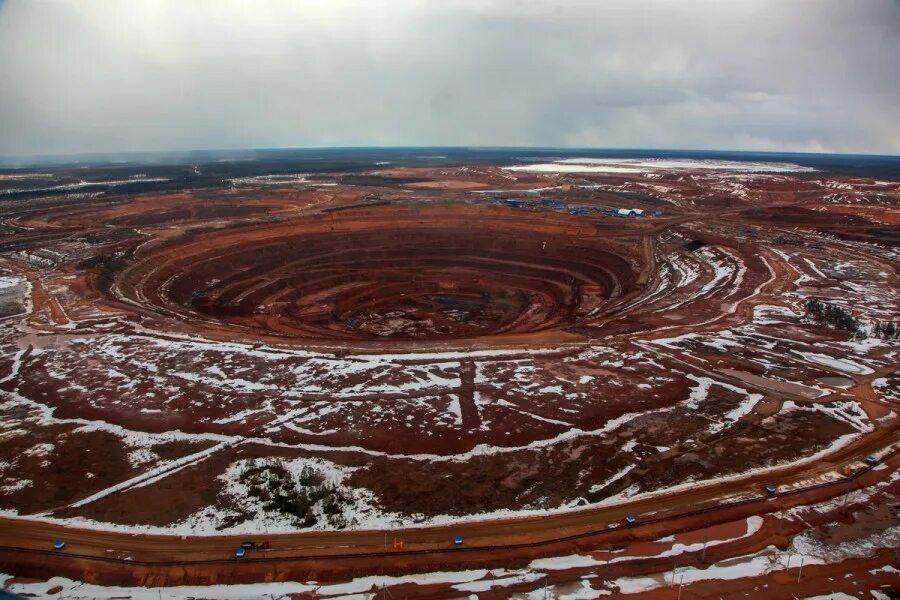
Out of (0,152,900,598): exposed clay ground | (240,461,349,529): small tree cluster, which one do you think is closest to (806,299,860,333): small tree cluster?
(0,152,900,598): exposed clay ground

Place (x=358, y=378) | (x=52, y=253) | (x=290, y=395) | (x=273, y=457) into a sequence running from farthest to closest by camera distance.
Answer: (x=52, y=253)
(x=358, y=378)
(x=290, y=395)
(x=273, y=457)

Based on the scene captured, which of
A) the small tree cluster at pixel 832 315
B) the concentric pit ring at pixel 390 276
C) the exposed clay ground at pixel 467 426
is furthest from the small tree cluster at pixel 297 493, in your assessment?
the small tree cluster at pixel 832 315

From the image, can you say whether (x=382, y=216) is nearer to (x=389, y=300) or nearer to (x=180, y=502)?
(x=389, y=300)

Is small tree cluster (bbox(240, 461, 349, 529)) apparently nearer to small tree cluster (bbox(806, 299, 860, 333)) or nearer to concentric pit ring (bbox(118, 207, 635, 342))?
concentric pit ring (bbox(118, 207, 635, 342))

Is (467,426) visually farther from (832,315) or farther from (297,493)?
(832,315)

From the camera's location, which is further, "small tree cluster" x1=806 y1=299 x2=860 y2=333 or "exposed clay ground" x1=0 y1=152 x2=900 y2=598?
"small tree cluster" x1=806 y1=299 x2=860 y2=333

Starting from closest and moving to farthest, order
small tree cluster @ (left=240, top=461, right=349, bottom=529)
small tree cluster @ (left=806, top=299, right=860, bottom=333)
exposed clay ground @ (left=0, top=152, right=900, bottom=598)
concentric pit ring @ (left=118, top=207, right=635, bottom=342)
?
1. exposed clay ground @ (left=0, top=152, right=900, bottom=598)
2. small tree cluster @ (left=240, top=461, right=349, bottom=529)
3. small tree cluster @ (left=806, top=299, right=860, bottom=333)
4. concentric pit ring @ (left=118, top=207, right=635, bottom=342)

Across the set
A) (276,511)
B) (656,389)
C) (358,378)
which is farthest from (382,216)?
(276,511)
